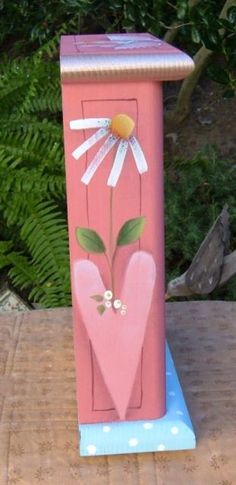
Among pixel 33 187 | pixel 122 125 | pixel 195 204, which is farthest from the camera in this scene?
pixel 195 204

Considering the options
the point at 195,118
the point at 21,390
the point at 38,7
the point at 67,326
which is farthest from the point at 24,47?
the point at 21,390

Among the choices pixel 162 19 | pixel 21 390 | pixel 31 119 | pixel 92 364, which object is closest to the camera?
pixel 92 364

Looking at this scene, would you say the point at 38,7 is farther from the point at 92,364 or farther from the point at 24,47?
the point at 92,364

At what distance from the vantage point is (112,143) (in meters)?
0.90

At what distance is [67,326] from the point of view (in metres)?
1.37

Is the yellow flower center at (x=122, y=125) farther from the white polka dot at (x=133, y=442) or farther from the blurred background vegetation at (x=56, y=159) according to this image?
the blurred background vegetation at (x=56, y=159)

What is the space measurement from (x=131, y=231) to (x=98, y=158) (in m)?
0.11

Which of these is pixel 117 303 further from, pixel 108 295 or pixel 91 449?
pixel 91 449

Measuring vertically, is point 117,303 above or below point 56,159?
above

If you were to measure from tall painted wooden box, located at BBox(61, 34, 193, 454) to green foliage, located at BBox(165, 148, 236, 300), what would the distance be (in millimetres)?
1204

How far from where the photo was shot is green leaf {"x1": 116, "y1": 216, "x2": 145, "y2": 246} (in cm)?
94

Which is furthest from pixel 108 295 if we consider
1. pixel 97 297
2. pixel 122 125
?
pixel 122 125

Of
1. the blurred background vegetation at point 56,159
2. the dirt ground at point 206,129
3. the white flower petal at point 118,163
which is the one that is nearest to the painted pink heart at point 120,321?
the white flower petal at point 118,163

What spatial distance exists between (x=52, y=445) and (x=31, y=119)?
153cm
